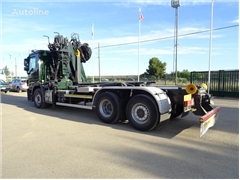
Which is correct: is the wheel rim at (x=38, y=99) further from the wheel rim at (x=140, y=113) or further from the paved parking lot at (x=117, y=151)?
the wheel rim at (x=140, y=113)

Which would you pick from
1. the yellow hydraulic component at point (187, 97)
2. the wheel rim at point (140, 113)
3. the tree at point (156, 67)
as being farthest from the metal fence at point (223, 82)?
the tree at point (156, 67)

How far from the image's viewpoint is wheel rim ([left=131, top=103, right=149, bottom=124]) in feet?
19.2

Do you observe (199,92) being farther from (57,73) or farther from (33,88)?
(33,88)

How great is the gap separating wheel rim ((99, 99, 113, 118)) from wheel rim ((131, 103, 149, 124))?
3.70ft

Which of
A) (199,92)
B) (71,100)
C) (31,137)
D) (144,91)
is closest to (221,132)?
(199,92)

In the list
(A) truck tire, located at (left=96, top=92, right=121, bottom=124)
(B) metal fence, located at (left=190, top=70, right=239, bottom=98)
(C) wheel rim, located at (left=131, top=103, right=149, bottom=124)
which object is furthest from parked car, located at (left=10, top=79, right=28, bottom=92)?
(C) wheel rim, located at (left=131, top=103, right=149, bottom=124)

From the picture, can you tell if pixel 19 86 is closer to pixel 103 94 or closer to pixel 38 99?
pixel 38 99

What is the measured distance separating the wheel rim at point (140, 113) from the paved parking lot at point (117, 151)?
36cm

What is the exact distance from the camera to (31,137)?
220 inches

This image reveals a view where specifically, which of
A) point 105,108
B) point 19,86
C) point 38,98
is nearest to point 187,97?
point 105,108

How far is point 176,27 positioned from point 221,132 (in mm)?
20000

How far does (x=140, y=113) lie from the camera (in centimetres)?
599

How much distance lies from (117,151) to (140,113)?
175 centimetres

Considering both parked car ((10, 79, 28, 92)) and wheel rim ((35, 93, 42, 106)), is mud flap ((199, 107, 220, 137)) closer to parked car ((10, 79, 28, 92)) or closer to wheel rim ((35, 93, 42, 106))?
wheel rim ((35, 93, 42, 106))
